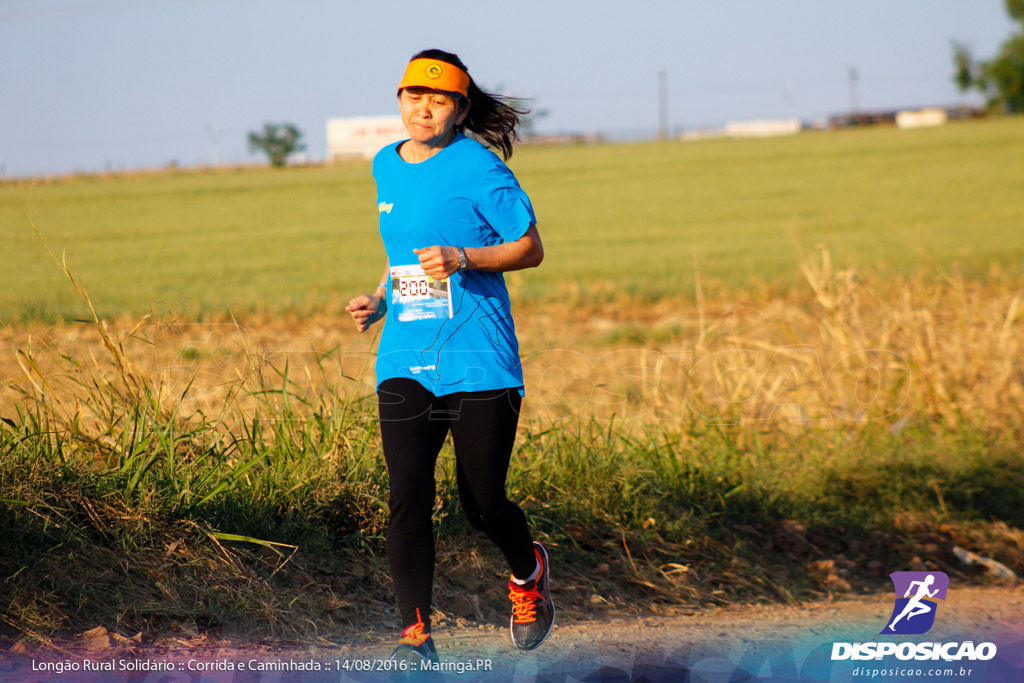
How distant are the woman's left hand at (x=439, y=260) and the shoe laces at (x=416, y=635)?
3.61 feet

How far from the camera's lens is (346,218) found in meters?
27.8

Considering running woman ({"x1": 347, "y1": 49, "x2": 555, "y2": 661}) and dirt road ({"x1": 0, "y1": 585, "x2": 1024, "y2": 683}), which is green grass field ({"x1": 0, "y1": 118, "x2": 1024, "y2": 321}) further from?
dirt road ({"x1": 0, "y1": 585, "x2": 1024, "y2": 683})

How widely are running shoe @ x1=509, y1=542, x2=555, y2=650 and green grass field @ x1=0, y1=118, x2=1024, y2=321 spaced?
195cm

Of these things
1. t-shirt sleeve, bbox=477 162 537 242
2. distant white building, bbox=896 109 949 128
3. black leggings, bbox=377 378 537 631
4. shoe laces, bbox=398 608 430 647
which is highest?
distant white building, bbox=896 109 949 128

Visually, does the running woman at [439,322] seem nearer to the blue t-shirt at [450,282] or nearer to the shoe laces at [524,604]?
the blue t-shirt at [450,282]

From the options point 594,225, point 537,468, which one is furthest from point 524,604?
point 594,225

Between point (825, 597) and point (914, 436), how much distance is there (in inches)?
83.7

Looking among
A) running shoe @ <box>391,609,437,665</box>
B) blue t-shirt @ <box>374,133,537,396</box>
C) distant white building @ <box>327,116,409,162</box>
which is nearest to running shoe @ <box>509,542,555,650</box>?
running shoe @ <box>391,609,437,665</box>

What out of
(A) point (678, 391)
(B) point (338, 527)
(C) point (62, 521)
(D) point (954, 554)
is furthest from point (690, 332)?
(C) point (62, 521)

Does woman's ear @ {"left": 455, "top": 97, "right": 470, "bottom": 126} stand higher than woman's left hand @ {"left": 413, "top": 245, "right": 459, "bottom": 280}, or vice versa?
woman's ear @ {"left": 455, "top": 97, "right": 470, "bottom": 126}

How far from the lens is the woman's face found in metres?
3.35

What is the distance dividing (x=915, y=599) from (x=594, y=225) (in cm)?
2119

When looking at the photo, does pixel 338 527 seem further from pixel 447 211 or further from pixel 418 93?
pixel 418 93

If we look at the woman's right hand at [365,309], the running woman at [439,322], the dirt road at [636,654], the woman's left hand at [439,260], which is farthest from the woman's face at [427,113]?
the dirt road at [636,654]
